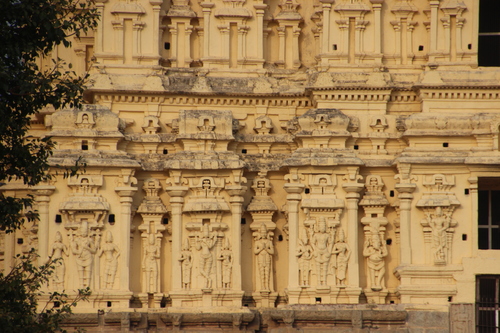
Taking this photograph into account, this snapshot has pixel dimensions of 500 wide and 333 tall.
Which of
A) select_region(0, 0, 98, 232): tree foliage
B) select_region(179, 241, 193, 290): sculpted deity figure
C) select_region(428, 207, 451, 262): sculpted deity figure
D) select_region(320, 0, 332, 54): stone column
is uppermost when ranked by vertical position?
select_region(320, 0, 332, 54): stone column

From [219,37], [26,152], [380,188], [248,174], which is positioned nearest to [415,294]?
[380,188]

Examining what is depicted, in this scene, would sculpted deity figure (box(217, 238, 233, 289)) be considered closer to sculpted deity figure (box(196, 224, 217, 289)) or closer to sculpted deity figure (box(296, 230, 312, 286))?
sculpted deity figure (box(196, 224, 217, 289))

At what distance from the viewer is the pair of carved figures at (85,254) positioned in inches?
1083

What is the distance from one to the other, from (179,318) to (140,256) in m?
1.99

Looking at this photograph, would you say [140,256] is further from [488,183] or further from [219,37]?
[488,183]

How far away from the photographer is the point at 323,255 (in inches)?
1102

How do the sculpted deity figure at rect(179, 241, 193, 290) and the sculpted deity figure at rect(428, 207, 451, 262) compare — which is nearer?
the sculpted deity figure at rect(428, 207, 451, 262)

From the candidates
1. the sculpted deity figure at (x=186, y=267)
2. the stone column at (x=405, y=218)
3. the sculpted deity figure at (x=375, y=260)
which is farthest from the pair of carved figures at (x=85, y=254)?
the stone column at (x=405, y=218)

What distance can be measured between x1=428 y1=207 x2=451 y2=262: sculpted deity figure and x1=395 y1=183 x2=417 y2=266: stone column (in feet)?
1.80

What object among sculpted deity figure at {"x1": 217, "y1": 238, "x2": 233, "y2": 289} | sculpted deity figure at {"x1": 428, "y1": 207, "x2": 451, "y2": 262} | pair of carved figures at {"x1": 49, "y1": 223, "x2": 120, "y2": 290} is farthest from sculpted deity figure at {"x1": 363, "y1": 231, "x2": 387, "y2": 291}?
pair of carved figures at {"x1": 49, "y1": 223, "x2": 120, "y2": 290}

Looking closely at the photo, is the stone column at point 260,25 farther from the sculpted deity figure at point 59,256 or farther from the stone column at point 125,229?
the sculpted deity figure at point 59,256

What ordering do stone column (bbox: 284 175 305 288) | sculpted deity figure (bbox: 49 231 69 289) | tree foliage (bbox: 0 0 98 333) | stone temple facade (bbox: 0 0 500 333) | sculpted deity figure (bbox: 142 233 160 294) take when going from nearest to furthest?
tree foliage (bbox: 0 0 98 333) → sculpted deity figure (bbox: 49 231 69 289) → stone temple facade (bbox: 0 0 500 333) → stone column (bbox: 284 175 305 288) → sculpted deity figure (bbox: 142 233 160 294)

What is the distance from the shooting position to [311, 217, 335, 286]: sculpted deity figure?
2798 centimetres

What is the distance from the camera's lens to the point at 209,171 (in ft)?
93.3
